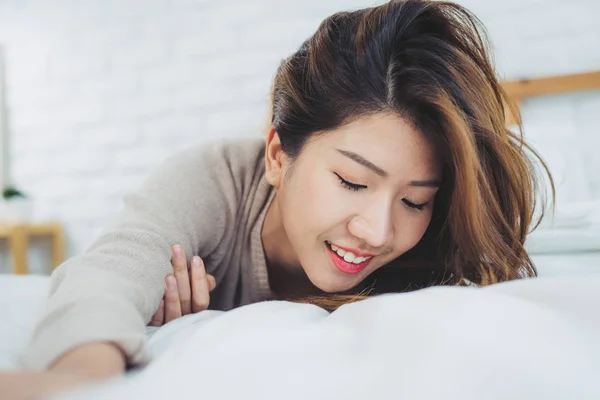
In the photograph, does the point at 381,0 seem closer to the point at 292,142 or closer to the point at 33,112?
the point at 292,142

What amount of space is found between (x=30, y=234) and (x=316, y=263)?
79.9 inches

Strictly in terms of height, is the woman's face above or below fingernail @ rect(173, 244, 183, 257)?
above

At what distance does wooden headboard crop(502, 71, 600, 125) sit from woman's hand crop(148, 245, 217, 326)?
1.22 meters

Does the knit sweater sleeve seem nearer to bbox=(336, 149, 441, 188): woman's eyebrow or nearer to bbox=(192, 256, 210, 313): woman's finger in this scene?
bbox=(192, 256, 210, 313): woman's finger

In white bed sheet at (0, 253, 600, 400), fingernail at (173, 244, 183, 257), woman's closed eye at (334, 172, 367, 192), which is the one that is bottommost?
fingernail at (173, 244, 183, 257)

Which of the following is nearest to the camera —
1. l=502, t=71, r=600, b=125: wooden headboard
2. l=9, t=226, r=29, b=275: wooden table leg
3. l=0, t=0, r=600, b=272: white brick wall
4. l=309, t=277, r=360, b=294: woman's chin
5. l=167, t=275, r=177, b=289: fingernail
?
l=167, t=275, r=177, b=289: fingernail

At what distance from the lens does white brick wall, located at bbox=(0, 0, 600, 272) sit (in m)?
1.89

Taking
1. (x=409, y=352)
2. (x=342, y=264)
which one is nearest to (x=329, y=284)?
(x=342, y=264)

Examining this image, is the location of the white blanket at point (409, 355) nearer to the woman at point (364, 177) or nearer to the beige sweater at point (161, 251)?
the beige sweater at point (161, 251)

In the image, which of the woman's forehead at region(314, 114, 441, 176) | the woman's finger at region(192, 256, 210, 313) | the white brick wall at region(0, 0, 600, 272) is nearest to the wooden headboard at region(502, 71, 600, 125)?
the white brick wall at region(0, 0, 600, 272)

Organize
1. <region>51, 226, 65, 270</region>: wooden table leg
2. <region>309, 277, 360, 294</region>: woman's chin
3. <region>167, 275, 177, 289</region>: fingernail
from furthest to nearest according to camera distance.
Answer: <region>51, 226, 65, 270</region>: wooden table leg < <region>309, 277, 360, 294</region>: woman's chin < <region>167, 275, 177, 289</region>: fingernail

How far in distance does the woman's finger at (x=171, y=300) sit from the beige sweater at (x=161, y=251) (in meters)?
0.03

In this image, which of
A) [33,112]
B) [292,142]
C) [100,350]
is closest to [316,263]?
[292,142]

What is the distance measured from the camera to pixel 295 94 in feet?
3.09
